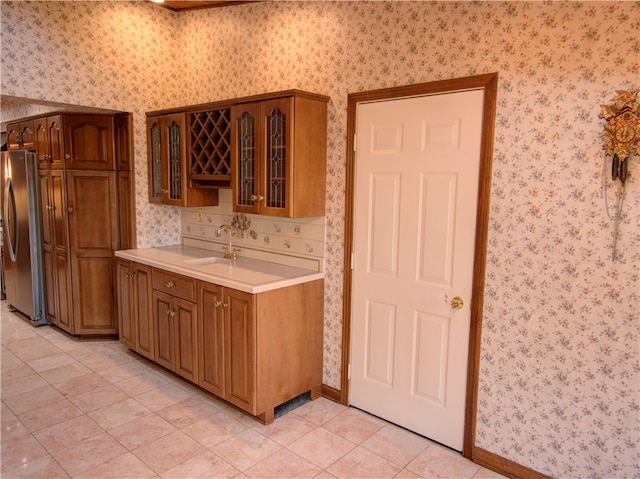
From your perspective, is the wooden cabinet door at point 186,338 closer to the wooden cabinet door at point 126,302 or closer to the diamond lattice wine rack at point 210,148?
the wooden cabinet door at point 126,302

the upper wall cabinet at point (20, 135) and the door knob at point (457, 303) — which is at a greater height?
the upper wall cabinet at point (20, 135)

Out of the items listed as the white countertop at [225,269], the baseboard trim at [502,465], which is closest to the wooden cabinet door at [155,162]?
the white countertop at [225,269]

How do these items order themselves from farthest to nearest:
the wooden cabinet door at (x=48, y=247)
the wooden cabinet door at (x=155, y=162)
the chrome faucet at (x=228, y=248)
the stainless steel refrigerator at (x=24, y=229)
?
1. the stainless steel refrigerator at (x=24, y=229)
2. the wooden cabinet door at (x=48, y=247)
3. the wooden cabinet door at (x=155, y=162)
4. the chrome faucet at (x=228, y=248)

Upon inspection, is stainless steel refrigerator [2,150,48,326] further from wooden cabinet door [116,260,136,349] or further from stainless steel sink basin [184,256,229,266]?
stainless steel sink basin [184,256,229,266]

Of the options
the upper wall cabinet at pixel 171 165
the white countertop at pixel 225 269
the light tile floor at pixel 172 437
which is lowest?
the light tile floor at pixel 172 437

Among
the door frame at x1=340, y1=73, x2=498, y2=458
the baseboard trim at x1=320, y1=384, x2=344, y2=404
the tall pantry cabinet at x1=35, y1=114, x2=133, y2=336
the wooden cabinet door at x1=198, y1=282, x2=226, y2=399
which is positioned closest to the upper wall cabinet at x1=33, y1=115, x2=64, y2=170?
the tall pantry cabinet at x1=35, y1=114, x2=133, y2=336

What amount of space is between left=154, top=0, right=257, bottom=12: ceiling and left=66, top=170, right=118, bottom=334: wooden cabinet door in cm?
160

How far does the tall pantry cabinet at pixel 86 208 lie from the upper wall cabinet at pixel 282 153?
1566 mm

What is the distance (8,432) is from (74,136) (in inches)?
101

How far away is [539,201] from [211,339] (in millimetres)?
2190

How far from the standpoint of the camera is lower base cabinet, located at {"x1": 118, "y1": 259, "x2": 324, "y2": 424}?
2.80 metres

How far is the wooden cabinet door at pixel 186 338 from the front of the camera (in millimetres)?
3186

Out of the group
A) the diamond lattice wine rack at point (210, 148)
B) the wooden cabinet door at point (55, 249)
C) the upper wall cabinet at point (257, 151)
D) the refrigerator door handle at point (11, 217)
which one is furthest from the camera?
the refrigerator door handle at point (11, 217)

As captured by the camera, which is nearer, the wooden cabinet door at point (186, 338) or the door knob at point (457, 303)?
the door knob at point (457, 303)
